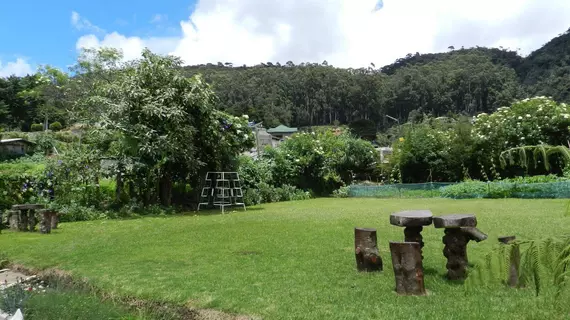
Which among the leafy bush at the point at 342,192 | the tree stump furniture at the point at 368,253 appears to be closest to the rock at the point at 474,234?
the tree stump furniture at the point at 368,253

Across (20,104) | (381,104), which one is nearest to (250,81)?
(381,104)

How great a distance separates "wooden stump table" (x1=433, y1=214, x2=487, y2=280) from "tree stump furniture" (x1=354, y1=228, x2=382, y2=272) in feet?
3.00

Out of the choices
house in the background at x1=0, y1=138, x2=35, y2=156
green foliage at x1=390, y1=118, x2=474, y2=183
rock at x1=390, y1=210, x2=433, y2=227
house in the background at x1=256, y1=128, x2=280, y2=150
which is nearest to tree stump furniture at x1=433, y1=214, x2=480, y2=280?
rock at x1=390, y1=210, x2=433, y2=227

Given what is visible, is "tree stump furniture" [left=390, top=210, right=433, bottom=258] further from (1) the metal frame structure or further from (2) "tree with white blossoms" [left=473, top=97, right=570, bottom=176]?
(2) "tree with white blossoms" [left=473, top=97, right=570, bottom=176]

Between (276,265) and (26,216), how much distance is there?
8.27 m

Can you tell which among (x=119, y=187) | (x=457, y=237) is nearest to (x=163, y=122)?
(x=119, y=187)

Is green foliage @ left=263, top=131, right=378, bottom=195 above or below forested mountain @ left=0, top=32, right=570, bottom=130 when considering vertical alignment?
below

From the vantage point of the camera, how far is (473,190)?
62.8 feet

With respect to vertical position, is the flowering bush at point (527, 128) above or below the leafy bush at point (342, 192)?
above

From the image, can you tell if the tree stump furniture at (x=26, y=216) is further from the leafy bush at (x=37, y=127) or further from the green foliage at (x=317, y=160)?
the leafy bush at (x=37, y=127)

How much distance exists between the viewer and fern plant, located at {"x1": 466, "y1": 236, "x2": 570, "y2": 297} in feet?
6.06

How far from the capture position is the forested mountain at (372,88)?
60125 mm

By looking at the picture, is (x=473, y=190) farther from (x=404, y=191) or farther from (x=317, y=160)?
(x=317, y=160)

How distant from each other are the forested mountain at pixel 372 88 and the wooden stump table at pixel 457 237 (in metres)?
55.8
